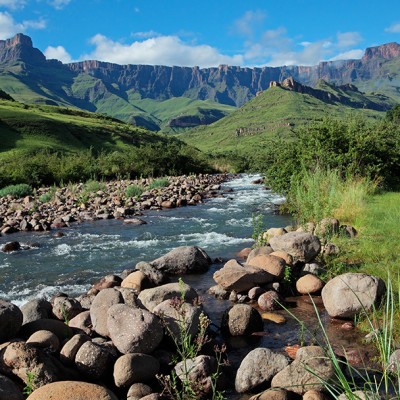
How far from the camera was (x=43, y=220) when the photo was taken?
21141 mm

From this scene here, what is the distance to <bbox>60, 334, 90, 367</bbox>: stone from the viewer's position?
6.24 meters

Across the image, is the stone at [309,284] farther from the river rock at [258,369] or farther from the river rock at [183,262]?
the river rock at [258,369]

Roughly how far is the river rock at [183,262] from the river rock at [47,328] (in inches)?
189

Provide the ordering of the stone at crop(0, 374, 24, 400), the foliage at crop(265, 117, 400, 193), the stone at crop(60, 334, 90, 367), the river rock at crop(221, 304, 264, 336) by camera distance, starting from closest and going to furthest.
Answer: the stone at crop(0, 374, 24, 400)
the stone at crop(60, 334, 90, 367)
the river rock at crop(221, 304, 264, 336)
the foliage at crop(265, 117, 400, 193)

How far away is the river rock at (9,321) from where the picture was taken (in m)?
6.54

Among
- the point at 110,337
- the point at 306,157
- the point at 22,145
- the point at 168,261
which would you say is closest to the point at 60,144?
the point at 22,145

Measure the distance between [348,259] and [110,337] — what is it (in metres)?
6.43

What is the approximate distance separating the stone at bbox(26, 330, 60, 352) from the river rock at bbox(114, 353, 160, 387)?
40.5 inches

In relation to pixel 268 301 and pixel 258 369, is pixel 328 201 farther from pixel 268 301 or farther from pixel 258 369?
pixel 258 369

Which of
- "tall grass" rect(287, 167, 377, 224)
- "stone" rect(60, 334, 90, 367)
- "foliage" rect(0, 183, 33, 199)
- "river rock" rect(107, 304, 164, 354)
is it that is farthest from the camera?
"foliage" rect(0, 183, 33, 199)

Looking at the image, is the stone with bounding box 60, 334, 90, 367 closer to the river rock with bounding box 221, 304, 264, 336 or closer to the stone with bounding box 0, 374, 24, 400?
the stone with bounding box 0, 374, 24, 400

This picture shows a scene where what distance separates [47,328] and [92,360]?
1.37m

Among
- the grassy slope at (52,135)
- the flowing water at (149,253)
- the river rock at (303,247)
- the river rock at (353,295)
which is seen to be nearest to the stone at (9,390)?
the flowing water at (149,253)

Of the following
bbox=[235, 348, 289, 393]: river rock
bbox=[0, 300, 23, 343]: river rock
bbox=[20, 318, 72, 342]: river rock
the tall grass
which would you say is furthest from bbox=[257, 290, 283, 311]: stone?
the tall grass
